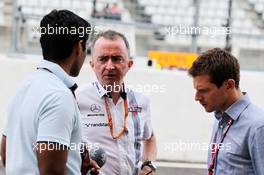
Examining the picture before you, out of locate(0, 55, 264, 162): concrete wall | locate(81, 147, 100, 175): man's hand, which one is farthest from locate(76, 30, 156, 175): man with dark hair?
locate(0, 55, 264, 162): concrete wall

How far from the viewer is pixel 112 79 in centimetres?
322

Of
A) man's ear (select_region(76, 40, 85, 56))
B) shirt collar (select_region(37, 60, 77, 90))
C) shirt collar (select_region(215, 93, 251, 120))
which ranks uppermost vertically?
man's ear (select_region(76, 40, 85, 56))

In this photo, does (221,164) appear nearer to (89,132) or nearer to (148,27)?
(89,132)

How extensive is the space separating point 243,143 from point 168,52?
6892mm

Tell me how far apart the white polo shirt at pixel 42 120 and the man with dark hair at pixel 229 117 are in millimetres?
716

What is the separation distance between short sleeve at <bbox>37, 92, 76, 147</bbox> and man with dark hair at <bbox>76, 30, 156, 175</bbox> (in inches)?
42.2

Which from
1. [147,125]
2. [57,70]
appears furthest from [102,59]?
[57,70]

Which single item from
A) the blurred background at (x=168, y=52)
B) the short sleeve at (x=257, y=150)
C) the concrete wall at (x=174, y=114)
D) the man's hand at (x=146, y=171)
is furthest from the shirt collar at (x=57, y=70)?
the concrete wall at (x=174, y=114)

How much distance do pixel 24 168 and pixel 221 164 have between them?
37.1 inches

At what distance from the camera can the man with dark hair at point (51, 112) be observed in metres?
2.04

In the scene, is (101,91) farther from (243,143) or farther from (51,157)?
(51,157)

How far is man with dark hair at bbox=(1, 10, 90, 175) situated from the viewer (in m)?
2.04

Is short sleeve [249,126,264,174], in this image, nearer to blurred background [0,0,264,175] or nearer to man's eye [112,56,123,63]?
man's eye [112,56,123,63]

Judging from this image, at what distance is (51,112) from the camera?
80.0 inches
